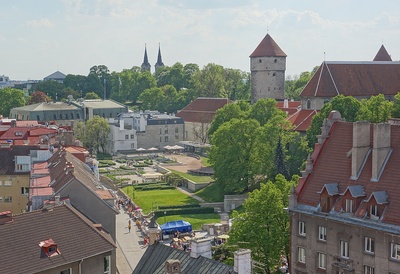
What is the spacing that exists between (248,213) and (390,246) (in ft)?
36.3

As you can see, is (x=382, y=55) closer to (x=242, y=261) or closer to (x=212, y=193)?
(x=212, y=193)

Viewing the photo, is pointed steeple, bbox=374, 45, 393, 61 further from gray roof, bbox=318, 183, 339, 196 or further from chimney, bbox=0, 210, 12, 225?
chimney, bbox=0, 210, 12, 225

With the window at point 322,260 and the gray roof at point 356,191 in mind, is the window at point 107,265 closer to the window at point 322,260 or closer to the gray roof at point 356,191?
the window at point 322,260

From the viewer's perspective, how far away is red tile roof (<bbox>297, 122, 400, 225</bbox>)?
116 ft

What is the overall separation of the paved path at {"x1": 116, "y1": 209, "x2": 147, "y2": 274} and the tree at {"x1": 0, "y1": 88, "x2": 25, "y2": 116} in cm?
8992

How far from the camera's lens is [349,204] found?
36562 mm

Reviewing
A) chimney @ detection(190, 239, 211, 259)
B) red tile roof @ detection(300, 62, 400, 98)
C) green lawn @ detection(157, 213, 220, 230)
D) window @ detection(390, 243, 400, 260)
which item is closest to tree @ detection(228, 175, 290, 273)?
window @ detection(390, 243, 400, 260)

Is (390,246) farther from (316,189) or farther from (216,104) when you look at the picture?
(216,104)

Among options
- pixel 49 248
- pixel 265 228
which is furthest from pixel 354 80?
pixel 49 248

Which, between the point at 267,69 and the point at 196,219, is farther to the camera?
the point at 267,69

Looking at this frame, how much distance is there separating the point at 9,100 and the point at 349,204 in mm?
123551

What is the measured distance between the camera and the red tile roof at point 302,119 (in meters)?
82.8

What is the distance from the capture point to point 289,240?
41.0 metres

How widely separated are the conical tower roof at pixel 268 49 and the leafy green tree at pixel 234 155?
45399 mm
